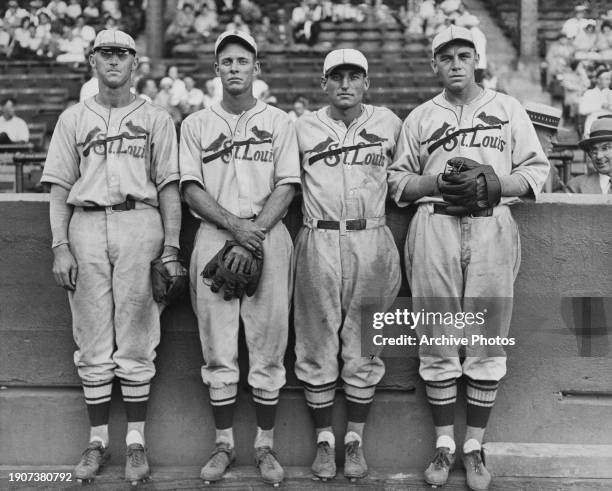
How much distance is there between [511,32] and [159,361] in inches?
767

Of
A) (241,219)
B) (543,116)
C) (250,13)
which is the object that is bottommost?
(241,219)

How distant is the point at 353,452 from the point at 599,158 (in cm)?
278

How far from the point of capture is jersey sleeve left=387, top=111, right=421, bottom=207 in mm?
4293

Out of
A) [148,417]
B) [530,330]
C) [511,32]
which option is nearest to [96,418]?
[148,417]

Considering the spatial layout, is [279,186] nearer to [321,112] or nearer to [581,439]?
[321,112]

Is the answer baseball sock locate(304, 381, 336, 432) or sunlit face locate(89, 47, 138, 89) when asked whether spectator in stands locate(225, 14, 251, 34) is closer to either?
sunlit face locate(89, 47, 138, 89)

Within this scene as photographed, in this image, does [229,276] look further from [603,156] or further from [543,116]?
[603,156]

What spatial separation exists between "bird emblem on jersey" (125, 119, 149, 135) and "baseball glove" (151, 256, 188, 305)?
29.2 inches

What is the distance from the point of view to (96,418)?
4.34 metres

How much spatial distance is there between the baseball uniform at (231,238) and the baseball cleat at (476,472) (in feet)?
3.76

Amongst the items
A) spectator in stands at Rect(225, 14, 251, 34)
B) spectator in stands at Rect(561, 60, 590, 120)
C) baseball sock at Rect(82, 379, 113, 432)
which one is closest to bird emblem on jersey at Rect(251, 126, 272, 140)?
baseball sock at Rect(82, 379, 113, 432)

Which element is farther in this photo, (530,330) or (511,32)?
(511,32)

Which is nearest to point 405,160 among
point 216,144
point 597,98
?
point 216,144

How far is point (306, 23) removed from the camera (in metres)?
20.6
